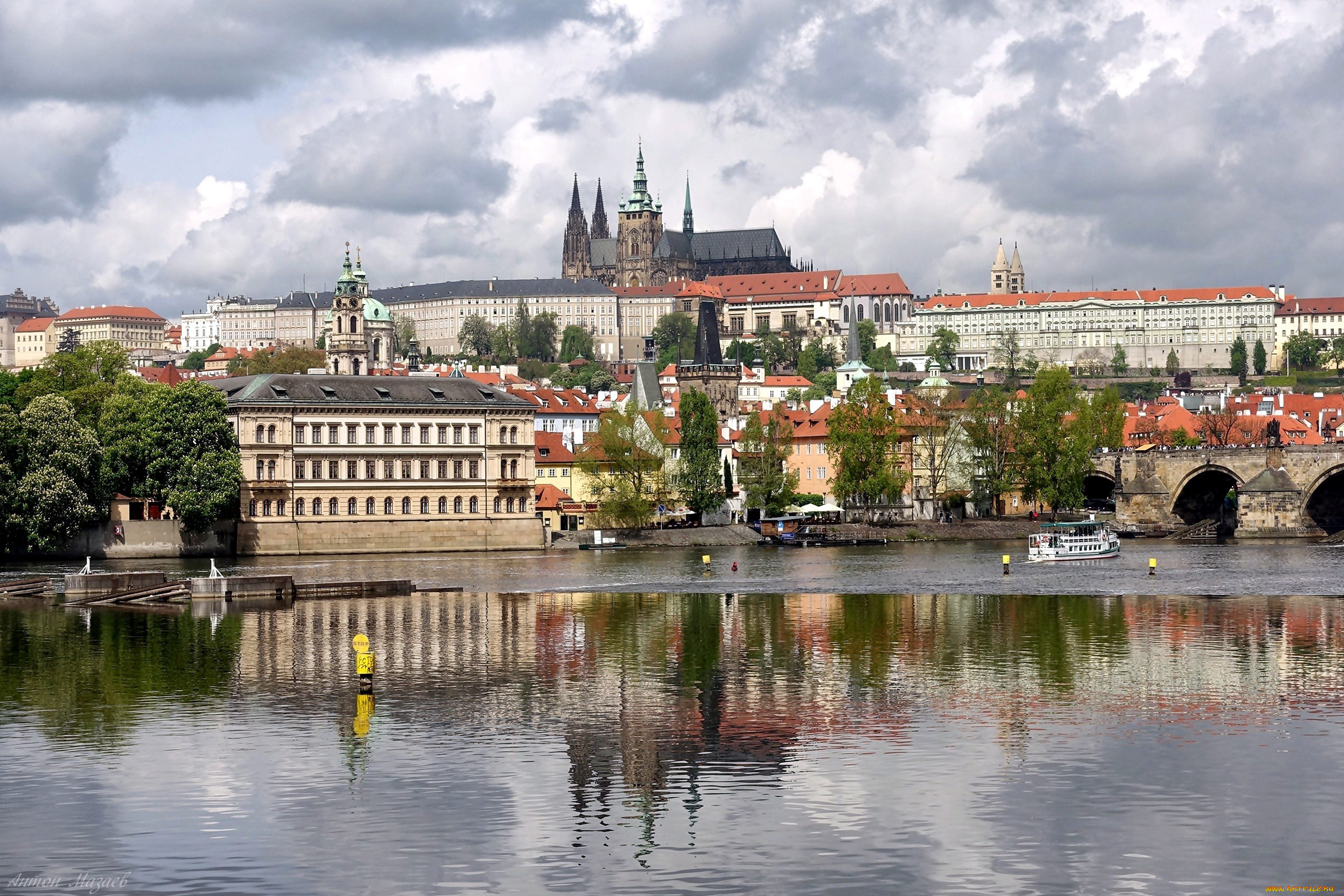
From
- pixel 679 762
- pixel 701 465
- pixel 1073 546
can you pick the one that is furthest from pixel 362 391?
pixel 679 762

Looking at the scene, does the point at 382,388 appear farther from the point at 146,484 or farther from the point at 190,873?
the point at 190,873

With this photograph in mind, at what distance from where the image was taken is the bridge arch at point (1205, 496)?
115562mm

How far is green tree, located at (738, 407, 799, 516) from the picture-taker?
112 metres

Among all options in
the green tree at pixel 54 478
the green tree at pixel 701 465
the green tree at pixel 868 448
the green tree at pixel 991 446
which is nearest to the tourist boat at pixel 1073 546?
the green tree at pixel 868 448

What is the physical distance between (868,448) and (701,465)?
10.3m

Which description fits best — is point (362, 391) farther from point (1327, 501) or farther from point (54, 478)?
point (1327, 501)

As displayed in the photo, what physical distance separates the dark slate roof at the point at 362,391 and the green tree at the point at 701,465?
11.5 m

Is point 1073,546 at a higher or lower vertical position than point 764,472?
lower

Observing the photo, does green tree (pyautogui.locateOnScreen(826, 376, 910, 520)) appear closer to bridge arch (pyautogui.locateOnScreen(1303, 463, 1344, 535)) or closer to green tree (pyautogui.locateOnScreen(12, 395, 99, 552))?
bridge arch (pyautogui.locateOnScreen(1303, 463, 1344, 535))

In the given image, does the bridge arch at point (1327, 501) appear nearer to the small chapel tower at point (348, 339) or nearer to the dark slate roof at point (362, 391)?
the dark slate roof at point (362, 391)

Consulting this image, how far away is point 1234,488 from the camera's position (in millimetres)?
118750

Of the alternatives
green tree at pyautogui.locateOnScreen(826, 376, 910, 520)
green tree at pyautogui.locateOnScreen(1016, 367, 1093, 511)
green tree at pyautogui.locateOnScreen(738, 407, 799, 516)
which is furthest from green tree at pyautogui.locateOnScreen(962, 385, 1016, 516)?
green tree at pyautogui.locateOnScreen(738, 407, 799, 516)

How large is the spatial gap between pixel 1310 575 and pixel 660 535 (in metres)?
39.7

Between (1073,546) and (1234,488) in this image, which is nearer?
(1073,546)
